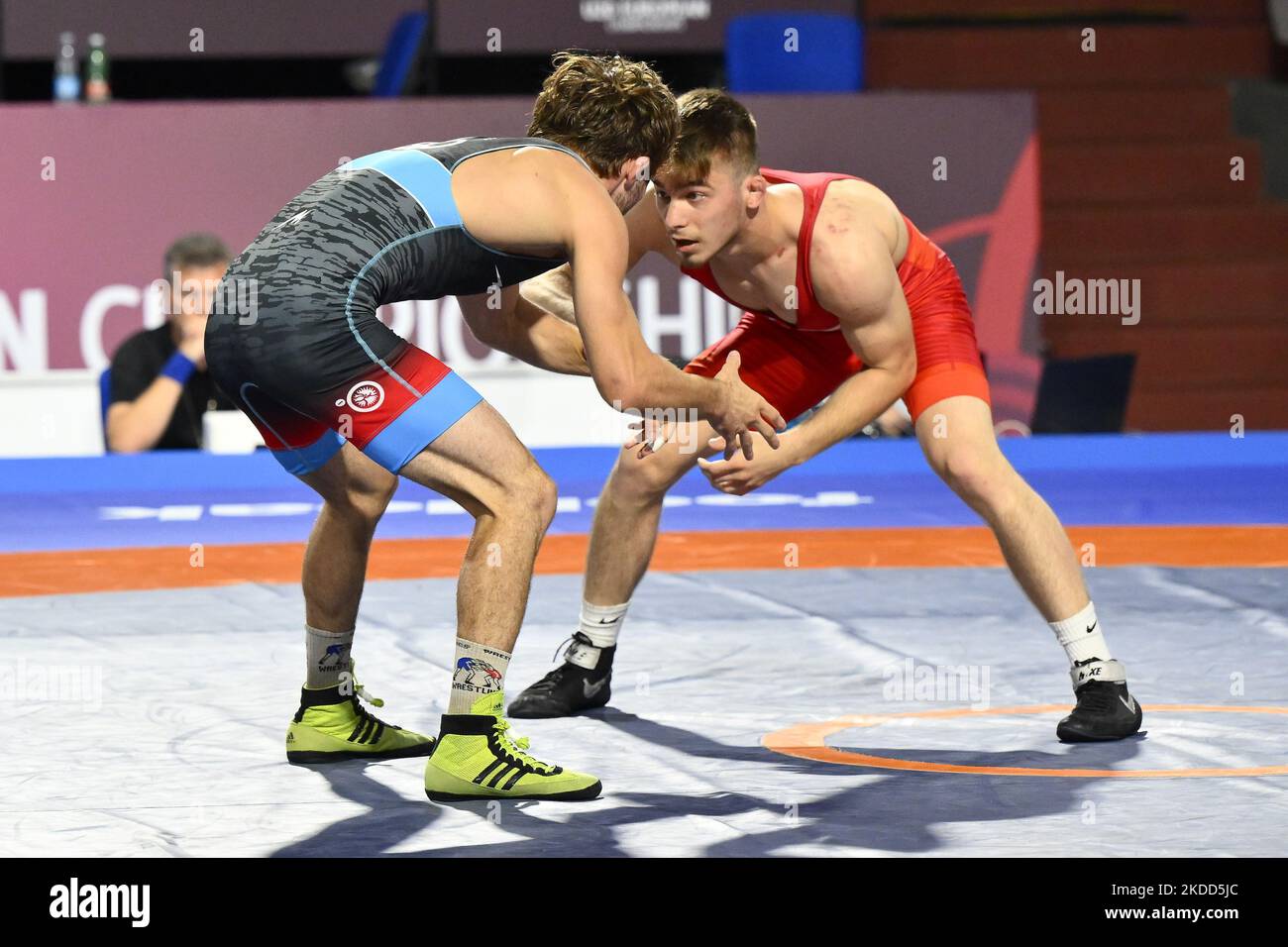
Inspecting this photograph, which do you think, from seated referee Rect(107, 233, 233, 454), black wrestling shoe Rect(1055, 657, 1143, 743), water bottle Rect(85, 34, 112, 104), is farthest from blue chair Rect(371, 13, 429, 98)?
black wrestling shoe Rect(1055, 657, 1143, 743)

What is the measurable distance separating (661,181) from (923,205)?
6010 mm

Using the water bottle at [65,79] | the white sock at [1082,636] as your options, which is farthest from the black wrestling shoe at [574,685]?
the water bottle at [65,79]

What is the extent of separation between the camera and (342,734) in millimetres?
3537

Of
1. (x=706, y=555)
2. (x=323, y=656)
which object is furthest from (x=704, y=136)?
(x=706, y=555)

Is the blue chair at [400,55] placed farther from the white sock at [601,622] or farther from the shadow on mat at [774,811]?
the shadow on mat at [774,811]

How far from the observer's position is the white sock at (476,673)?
10.6 feet

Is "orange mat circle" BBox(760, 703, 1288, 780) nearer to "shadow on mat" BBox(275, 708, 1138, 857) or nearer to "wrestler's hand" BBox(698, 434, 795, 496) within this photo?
"shadow on mat" BBox(275, 708, 1138, 857)

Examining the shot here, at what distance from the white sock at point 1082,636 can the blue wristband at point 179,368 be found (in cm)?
381

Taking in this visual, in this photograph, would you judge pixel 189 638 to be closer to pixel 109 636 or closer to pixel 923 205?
pixel 109 636

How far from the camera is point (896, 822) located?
297 centimetres

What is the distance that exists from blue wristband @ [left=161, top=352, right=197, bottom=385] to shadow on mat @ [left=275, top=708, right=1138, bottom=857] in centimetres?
353

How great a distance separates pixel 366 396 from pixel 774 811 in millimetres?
915

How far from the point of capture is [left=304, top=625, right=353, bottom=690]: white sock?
3.59 meters

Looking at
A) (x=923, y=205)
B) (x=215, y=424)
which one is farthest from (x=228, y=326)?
(x=923, y=205)
